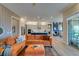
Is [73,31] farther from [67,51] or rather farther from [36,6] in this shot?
[36,6]

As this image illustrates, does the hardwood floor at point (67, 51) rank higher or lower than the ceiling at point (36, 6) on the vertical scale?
lower

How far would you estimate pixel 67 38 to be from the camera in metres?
8.81

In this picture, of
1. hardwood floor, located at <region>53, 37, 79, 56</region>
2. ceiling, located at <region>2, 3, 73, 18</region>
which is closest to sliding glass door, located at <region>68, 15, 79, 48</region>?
hardwood floor, located at <region>53, 37, 79, 56</region>

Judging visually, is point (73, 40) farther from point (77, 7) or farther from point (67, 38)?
point (77, 7)

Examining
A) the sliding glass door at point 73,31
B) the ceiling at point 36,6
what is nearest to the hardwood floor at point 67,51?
the sliding glass door at point 73,31

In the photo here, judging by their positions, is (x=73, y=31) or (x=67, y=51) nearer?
(x=67, y=51)

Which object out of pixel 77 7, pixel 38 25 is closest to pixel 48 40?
pixel 77 7

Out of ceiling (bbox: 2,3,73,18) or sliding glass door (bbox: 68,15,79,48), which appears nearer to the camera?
ceiling (bbox: 2,3,73,18)

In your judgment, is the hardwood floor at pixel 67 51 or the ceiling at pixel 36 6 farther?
the ceiling at pixel 36 6

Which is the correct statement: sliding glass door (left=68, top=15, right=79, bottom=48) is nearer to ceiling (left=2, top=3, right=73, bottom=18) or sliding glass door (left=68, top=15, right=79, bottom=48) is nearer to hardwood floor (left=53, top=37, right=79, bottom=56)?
hardwood floor (left=53, top=37, right=79, bottom=56)

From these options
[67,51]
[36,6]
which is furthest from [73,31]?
[36,6]

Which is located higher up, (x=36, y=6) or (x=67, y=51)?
(x=36, y=6)

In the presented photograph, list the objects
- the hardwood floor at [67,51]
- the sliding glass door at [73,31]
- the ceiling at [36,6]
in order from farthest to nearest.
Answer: the sliding glass door at [73,31] → the ceiling at [36,6] → the hardwood floor at [67,51]

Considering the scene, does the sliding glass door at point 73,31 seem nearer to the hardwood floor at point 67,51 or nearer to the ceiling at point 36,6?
the hardwood floor at point 67,51
